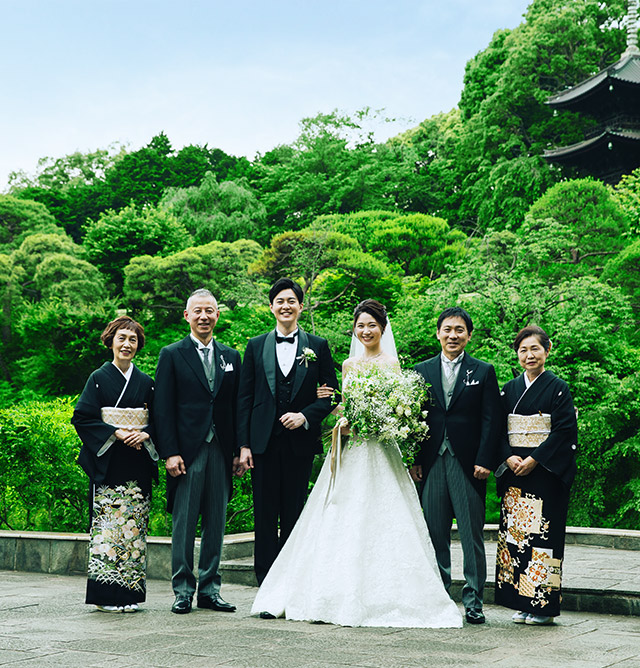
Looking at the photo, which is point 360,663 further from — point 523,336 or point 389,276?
point 389,276

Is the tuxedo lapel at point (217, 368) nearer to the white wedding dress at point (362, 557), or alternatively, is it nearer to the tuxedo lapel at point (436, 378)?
the white wedding dress at point (362, 557)

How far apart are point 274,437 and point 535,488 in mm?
1525

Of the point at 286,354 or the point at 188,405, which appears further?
the point at 286,354

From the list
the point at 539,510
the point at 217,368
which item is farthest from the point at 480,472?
the point at 217,368

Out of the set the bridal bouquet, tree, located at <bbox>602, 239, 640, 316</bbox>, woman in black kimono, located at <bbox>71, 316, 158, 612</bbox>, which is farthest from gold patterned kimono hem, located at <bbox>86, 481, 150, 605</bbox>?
tree, located at <bbox>602, 239, 640, 316</bbox>

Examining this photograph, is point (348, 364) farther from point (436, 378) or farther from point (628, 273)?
point (628, 273)

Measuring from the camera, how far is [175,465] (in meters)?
4.78

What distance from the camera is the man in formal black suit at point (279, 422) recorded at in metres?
4.89

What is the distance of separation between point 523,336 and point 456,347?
39 cm

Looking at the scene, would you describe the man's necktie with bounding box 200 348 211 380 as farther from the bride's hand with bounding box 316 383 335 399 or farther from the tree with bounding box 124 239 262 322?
the tree with bounding box 124 239 262 322

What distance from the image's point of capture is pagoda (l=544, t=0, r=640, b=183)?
23516mm

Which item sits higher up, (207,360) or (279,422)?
(207,360)

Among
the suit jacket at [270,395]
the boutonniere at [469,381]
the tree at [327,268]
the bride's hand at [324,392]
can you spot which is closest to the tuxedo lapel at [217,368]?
the suit jacket at [270,395]

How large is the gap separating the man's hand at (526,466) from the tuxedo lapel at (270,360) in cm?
147
